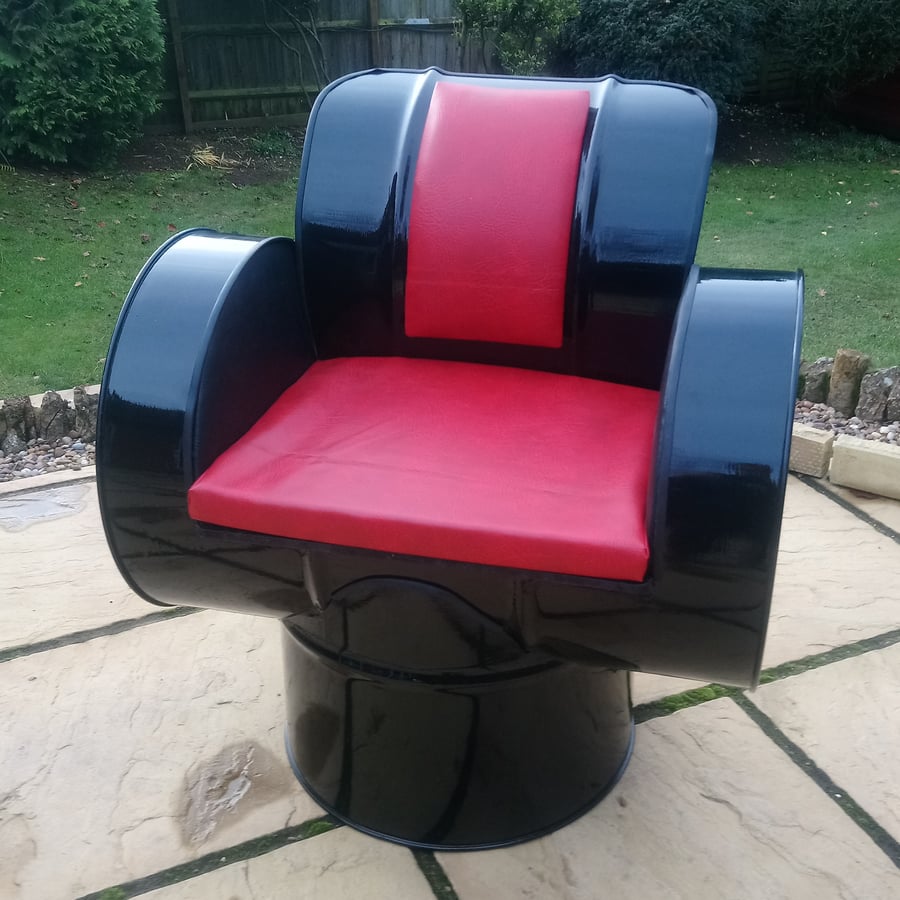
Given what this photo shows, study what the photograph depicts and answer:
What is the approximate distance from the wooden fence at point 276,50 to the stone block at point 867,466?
560 cm

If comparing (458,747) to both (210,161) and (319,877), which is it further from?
(210,161)

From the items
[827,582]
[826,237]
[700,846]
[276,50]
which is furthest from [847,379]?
[276,50]

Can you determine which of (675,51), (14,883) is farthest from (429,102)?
(675,51)

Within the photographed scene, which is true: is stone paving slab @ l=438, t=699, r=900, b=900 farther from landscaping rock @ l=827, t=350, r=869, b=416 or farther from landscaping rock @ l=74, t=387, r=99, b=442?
landscaping rock @ l=74, t=387, r=99, b=442

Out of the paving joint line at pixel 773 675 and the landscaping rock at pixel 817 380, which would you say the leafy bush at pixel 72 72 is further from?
the paving joint line at pixel 773 675

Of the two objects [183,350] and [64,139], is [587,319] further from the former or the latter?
[64,139]

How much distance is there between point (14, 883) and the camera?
4.61 feet

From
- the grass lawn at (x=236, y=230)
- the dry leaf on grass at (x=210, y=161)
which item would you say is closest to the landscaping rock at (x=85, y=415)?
the grass lawn at (x=236, y=230)

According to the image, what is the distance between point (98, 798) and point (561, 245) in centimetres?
123

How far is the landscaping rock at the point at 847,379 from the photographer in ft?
8.96

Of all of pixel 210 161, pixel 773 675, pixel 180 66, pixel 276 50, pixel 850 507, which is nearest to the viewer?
pixel 773 675

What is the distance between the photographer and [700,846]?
1459 millimetres

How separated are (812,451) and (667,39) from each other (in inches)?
186

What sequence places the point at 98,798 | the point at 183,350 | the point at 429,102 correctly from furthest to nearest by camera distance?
the point at 429,102
the point at 98,798
the point at 183,350
